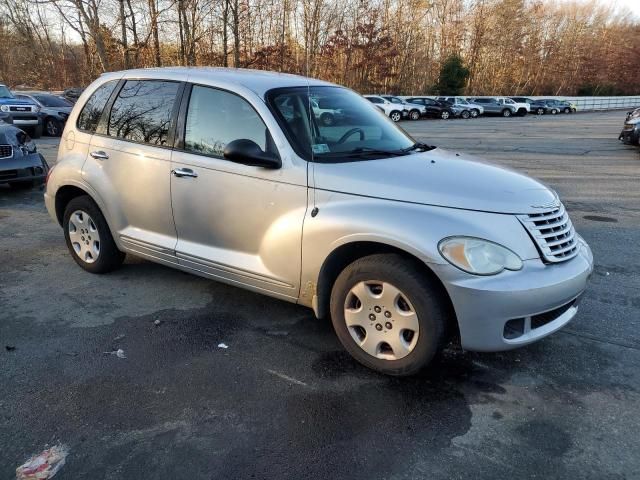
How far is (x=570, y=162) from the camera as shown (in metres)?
12.8

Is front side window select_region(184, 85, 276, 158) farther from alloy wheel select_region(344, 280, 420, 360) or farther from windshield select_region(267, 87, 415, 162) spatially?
alloy wheel select_region(344, 280, 420, 360)

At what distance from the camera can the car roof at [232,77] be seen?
141 inches

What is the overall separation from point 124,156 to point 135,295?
3.87 ft

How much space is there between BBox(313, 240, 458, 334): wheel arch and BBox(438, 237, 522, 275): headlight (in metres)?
0.17

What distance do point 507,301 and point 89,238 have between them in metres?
3.72

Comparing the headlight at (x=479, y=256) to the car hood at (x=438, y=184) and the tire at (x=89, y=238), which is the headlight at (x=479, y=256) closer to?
the car hood at (x=438, y=184)

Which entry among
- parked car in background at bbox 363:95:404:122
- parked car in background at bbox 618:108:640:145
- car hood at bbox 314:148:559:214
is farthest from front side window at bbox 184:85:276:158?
parked car in background at bbox 363:95:404:122

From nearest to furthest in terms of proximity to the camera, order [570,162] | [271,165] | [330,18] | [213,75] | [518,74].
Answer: [271,165] < [213,75] < [570,162] < [330,18] < [518,74]

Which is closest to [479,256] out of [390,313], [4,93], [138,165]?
[390,313]

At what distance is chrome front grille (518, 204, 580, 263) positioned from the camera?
2.81 meters

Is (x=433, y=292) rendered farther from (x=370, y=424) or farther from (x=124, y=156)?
(x=124, y=156)

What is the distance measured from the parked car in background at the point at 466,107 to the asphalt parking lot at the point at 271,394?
34.5m

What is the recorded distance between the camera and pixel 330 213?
306cm

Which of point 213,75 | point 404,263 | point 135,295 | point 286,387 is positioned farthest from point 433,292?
point 135,295
